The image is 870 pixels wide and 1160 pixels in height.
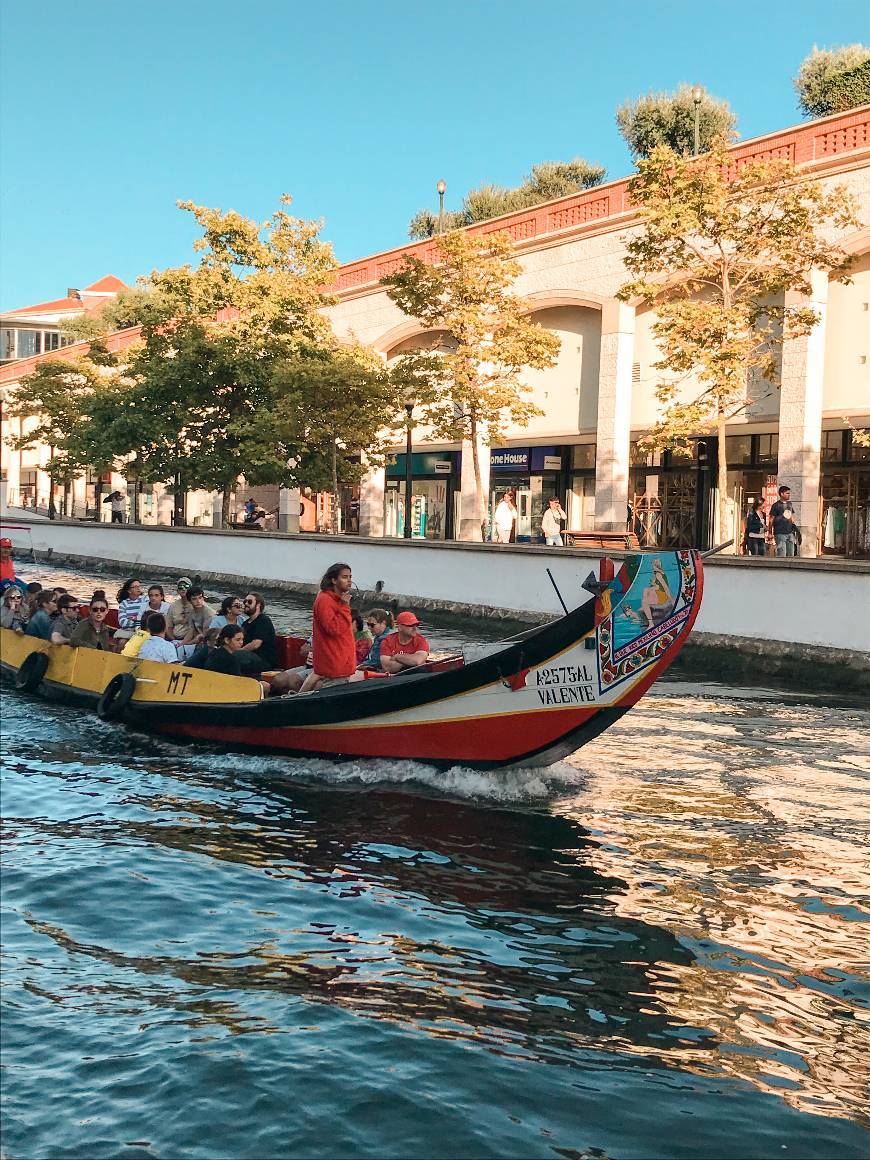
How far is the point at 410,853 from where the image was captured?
9.67 m

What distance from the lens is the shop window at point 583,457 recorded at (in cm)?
3781

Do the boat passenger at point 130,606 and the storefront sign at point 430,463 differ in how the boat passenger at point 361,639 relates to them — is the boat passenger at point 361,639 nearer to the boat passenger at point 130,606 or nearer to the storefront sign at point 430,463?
the boat passenger at point 130,606

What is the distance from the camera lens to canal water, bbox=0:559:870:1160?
17.6ft

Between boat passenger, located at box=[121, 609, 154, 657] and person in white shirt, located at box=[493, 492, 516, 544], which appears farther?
person in white shirt, located at box=[493, 492, 516, 544]

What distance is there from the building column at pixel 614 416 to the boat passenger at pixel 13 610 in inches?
753

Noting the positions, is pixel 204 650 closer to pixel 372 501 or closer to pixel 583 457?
pixel 583 457

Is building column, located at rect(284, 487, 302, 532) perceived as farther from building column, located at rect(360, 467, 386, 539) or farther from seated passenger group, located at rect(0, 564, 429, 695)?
seated passenger group, located at rect(0, 564, 429, 695)

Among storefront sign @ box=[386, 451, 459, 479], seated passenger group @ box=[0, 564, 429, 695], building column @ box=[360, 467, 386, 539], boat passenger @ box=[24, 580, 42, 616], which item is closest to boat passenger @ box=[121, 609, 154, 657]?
seated passenger group @ box=[0, 564, 429, 695]

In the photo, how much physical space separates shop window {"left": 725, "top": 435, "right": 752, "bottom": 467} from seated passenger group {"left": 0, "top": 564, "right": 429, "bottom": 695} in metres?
19.8

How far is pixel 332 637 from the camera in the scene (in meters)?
12.4

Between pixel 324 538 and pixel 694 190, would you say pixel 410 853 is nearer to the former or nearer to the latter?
pixel 694 190

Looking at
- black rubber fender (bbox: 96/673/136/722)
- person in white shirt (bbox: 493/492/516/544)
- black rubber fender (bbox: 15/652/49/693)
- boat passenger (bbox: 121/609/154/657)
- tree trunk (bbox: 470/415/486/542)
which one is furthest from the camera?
tree trunk (bbox: 470/415/486/542)

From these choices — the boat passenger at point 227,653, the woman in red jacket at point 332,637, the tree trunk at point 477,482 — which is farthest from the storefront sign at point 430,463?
the woman in red jacket at point 332,637

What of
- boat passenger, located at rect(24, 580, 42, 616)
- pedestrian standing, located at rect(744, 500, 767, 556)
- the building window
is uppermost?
the building window
